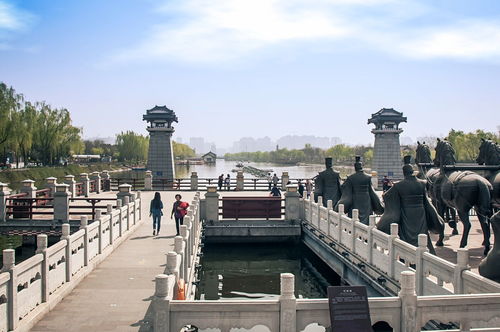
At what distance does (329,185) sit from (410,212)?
711 cm

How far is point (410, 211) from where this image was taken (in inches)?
457

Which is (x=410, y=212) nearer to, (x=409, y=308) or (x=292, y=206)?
(x=409, y=308)

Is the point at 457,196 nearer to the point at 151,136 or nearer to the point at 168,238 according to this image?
the point at 168,238

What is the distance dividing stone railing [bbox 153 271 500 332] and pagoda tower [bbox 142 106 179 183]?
1504 inches

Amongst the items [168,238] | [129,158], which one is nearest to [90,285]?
[168,238]

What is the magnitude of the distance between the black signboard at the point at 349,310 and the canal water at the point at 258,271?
818 cm

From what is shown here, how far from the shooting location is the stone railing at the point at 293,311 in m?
6.15

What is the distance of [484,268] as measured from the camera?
755 cm

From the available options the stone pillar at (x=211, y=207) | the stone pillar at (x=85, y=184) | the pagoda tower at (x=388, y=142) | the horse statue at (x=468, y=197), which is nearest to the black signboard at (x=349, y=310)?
the horse statue at (x=468, y=197)

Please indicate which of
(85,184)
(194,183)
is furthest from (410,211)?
(194,183)

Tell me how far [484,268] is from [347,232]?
6353 millimetres

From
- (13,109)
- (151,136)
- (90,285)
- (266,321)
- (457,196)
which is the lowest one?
(90,285)

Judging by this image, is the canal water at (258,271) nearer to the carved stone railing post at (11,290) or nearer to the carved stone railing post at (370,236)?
the carved stone railing post at (370,236)

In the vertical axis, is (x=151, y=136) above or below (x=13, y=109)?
below
